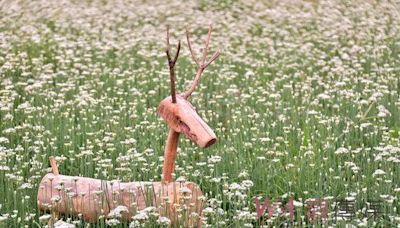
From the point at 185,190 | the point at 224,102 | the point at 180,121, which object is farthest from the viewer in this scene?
the point at 224,102

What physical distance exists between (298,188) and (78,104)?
3.24 metres

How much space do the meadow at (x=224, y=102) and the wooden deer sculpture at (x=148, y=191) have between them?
0.13 meters

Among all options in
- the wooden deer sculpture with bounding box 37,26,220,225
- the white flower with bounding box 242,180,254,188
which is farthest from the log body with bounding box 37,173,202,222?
the white flower with bounding box 242,180,254,188

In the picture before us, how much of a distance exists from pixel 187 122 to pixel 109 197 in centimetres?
89

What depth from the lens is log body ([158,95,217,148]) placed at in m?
6.05

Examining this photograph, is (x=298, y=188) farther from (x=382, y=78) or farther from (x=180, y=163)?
(x=382, y=78)

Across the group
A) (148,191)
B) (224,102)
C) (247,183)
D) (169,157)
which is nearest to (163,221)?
(148,191)

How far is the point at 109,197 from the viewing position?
6.58m

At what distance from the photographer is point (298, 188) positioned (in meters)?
7.24

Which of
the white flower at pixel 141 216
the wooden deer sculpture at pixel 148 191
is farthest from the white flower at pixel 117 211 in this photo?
the white flower at pixel 141 216

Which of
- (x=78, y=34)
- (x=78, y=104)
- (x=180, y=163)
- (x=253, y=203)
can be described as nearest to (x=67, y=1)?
(x=78, y=34)

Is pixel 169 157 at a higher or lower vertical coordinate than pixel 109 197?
higher

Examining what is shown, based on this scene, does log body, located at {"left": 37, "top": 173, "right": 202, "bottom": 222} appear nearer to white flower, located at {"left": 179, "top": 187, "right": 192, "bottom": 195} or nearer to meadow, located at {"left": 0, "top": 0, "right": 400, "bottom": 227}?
white flower, located at {"left": 179, "top": 187, "right": 192, "bottom": 195}

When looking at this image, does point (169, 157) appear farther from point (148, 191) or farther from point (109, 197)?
point (109, 197)
